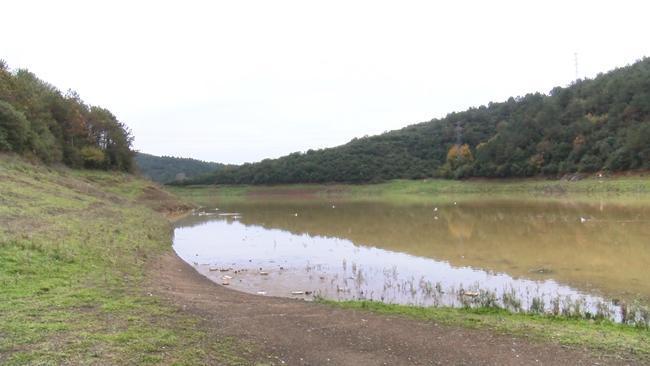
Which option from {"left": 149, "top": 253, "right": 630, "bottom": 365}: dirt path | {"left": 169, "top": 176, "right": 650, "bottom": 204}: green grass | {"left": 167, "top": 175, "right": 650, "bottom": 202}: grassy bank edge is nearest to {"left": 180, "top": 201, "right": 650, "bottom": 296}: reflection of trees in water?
{"left": 149, "top": 253, "right": 630, "bottom": 365}: dirt path

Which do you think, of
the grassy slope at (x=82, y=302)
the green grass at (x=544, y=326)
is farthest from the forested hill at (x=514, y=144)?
the grassy slope at (x=82, y=302)

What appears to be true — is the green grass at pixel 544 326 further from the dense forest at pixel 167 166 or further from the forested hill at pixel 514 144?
the dense forest at pixel 167 166

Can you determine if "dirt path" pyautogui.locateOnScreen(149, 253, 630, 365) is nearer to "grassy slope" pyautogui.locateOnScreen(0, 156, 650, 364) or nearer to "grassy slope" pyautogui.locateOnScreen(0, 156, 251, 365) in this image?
"grassy slope" pyautogui.locateOnScreen(0, 156, 650, 364)

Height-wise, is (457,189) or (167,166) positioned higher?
(167,166)

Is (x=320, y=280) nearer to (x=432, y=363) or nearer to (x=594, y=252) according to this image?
(x=432, y=363)

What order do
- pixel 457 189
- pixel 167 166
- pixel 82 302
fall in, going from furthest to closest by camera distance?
pixel 167 166 < pixel 457 189 < pixel 82 302

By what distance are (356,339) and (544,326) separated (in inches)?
123

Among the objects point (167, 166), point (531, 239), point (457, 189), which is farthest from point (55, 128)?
point (167, 166)

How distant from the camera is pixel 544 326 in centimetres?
828

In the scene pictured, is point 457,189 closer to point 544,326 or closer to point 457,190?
point 457,190

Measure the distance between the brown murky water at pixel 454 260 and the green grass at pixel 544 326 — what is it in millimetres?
961

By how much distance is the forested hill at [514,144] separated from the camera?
65.8 meters

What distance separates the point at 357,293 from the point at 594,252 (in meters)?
9.50

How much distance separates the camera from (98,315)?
805cm
